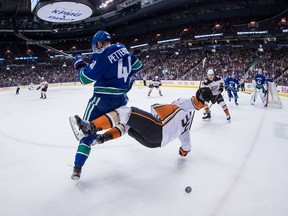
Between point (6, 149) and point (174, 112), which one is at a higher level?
point (174, 112)

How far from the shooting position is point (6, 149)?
11.5ft

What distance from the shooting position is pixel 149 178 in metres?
2.44

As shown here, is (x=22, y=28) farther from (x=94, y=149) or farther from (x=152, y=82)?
(x=94, y=149)

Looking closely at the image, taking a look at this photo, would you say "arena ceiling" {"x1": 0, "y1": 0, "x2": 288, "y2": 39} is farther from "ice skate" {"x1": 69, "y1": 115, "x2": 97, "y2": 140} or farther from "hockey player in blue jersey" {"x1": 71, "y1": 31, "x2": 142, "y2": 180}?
"ice skate" {"x1": 69, "y1": 115, "x2": 97, "y2": 140}

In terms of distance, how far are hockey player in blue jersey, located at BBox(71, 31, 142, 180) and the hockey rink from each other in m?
0.36

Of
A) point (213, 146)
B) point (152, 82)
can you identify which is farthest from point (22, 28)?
point (213, 146)

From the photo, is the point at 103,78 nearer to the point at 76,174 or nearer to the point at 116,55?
the point at 116,55

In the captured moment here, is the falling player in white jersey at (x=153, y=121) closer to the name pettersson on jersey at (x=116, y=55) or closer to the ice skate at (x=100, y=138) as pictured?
the ice skate at (x=100, y=138)

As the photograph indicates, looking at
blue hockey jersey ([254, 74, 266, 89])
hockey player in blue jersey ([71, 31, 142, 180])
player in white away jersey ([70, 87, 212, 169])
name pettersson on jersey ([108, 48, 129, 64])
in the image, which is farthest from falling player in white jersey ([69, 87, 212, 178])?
blue hockey jersey ([254, 74, 266, 89])

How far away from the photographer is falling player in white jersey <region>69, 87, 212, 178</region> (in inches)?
80.7

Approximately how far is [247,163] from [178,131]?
0.99 meters

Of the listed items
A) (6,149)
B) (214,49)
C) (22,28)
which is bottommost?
(6,149)

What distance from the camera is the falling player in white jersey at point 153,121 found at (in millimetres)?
2049

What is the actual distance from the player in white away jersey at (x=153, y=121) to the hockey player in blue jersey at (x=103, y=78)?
243mm
